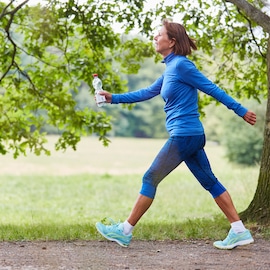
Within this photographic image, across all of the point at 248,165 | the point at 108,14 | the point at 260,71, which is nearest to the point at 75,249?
the point at 108,14

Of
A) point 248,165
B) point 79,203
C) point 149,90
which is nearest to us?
point 149,90

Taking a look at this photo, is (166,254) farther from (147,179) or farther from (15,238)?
(15,238)

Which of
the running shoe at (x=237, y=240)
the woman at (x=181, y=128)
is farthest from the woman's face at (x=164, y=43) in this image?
the running shoe at (x=237, y=240)

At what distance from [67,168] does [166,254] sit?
1729 inches

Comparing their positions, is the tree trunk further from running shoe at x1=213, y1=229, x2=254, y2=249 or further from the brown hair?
the brown hair

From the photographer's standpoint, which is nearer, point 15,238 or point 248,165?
point 15,238

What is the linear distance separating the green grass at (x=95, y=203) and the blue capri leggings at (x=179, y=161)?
975mm

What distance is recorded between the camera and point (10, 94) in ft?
41.3

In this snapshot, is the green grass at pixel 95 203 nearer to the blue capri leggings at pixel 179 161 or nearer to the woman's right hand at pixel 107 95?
the blue capri leggings at pixel 179 161

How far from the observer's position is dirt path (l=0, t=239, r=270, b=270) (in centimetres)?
541

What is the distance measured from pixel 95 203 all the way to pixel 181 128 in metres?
19.1

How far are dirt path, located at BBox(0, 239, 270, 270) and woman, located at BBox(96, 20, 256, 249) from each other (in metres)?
0.19

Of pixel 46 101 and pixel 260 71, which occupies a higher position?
pixel 260 71

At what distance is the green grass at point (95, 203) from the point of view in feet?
24.1
